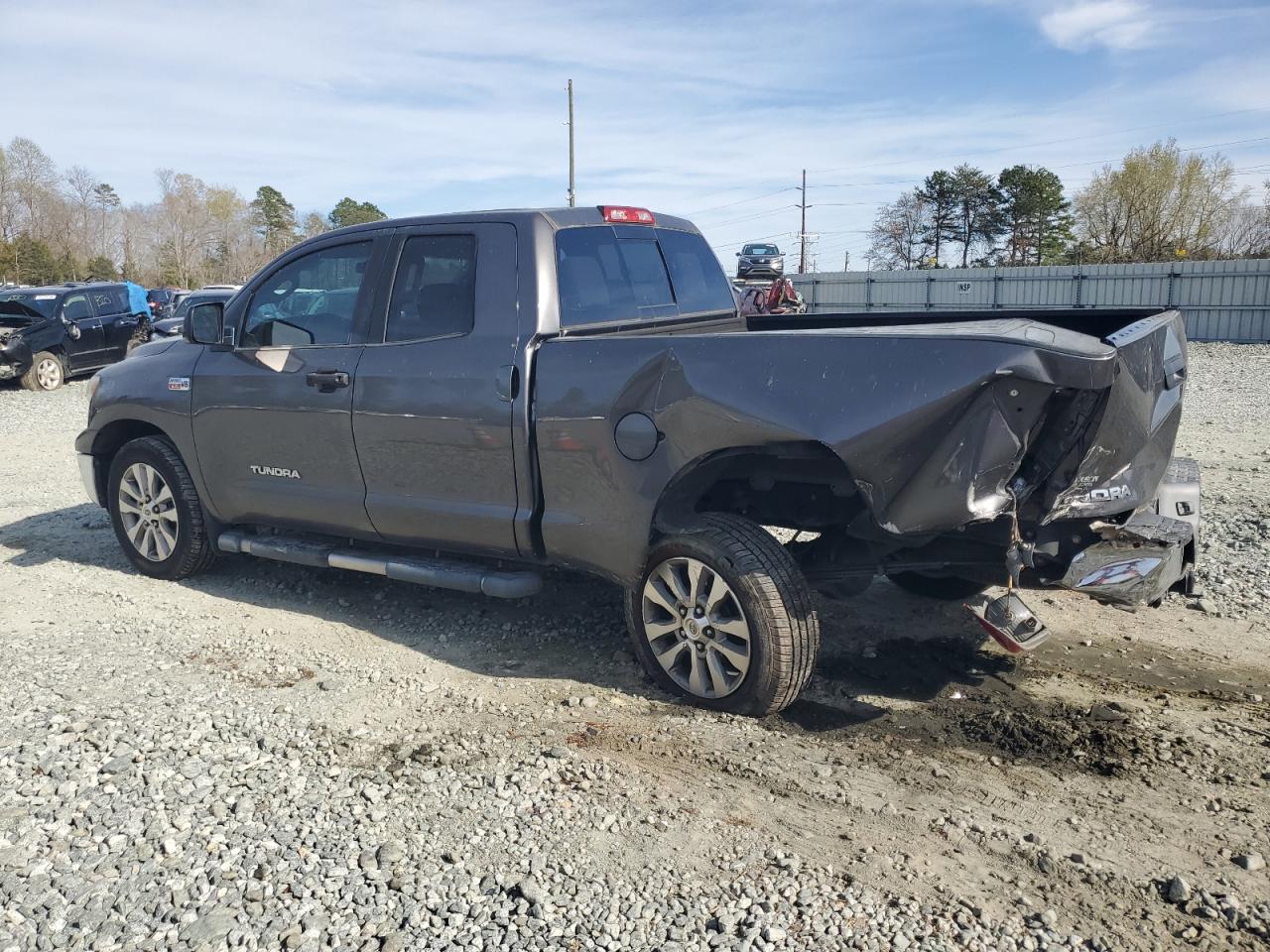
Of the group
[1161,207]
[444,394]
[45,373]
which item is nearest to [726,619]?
[444,394]

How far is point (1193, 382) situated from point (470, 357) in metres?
15.2

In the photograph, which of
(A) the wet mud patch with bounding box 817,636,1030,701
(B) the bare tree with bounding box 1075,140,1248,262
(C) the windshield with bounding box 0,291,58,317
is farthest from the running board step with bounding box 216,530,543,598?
(B) the bare tree with bounding box 1075,140,1248,262

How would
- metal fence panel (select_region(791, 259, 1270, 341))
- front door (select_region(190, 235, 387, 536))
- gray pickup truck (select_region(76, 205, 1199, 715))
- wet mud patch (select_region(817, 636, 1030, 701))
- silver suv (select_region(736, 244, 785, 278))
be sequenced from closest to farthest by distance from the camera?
gray pickup truck (select_region(76, 205, 1199, 715)) → wet mud patch (select_region(817, 636, 1030, 701)) → front door (select_region(190, 235, 387, 536)) → metal fence panel (select_region(791, 259, 1270, 341)) → silver suv (select_region(736, 244, 785, 278))

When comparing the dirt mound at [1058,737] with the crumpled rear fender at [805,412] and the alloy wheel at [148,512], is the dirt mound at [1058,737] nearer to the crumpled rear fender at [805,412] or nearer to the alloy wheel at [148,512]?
the crumpled rear fender at [805,412]

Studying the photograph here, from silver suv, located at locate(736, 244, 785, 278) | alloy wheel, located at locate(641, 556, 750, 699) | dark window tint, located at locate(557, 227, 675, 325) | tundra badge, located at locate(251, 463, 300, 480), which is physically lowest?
alloy wheel, located at locate(641, 556, 750, 699)

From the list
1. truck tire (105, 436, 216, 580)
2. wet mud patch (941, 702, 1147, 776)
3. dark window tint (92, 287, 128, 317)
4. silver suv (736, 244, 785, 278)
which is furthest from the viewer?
silver suv (736, 244, 785, 278)

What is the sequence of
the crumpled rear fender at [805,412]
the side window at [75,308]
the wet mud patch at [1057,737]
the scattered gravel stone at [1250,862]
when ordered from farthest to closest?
the side window at [75,308] < the wet mud patch at [1057,737] < the crumpled rear fender at [805,412] < the scattered gravel stone at [1250,862]

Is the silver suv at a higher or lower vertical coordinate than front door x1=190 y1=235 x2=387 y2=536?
higher

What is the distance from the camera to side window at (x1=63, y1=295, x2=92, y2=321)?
18.9 m

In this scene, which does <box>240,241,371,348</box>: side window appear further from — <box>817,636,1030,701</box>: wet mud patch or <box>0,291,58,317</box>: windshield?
<box>0,291,58,317</box>: windshield

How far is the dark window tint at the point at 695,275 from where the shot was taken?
18.4 feet

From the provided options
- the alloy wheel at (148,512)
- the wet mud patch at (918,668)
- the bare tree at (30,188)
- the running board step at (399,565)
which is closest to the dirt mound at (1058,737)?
the wet mud patch at (918,668)

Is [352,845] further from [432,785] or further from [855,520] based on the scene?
[855,520]

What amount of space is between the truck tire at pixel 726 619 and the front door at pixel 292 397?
1784 millimetres
